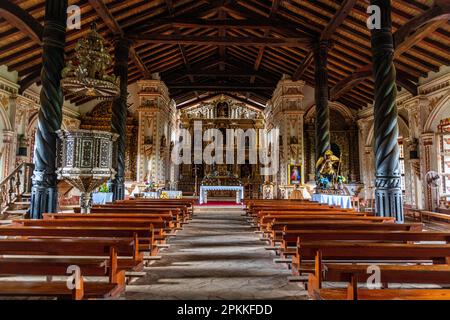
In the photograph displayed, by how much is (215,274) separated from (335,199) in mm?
6597

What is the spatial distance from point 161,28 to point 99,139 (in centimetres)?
746

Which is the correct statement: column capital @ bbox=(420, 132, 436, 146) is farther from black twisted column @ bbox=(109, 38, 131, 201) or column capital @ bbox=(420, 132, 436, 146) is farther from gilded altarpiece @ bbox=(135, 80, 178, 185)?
gilded altarpiece @ bbox=(135, 80, 178, 185)

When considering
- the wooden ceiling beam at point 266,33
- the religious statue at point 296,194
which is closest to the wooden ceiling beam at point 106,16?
the wooden ceiling beam at point 266,33

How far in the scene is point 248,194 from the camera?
67.7 ft

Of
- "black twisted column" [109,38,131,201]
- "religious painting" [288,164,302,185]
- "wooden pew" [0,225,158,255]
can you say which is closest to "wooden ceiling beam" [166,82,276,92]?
"religious painting" [288,164,302,185]

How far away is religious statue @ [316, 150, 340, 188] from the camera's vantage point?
9.98m

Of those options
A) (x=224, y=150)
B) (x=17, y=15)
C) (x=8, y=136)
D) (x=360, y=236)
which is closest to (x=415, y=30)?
(x=360, y=236)

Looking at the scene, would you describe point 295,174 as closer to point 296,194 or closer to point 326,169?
point 296,194

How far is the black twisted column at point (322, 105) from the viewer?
35.1 feet

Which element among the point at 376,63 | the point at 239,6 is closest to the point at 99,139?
the point at 376,63

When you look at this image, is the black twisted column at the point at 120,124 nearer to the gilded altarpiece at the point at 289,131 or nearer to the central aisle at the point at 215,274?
the central aisle at the point at 215,274

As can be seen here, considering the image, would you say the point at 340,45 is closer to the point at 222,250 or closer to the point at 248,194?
the point at 222,250

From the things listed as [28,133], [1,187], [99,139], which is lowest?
[1,187]

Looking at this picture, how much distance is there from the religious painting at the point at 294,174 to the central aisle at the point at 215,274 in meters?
8.80
